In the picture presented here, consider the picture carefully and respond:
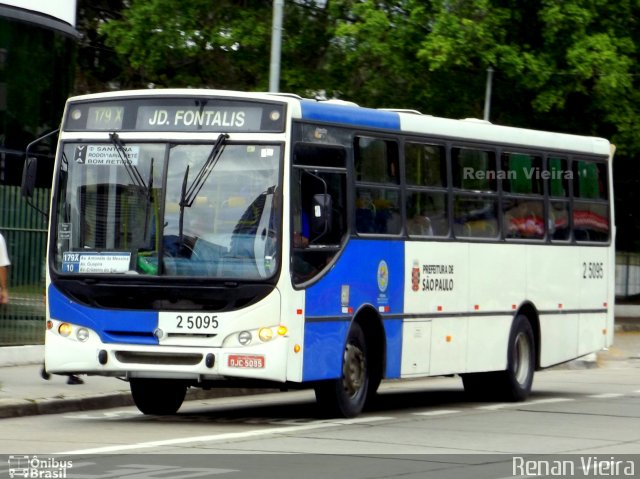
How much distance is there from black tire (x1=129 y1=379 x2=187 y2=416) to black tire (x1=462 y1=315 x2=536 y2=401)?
3921 mm

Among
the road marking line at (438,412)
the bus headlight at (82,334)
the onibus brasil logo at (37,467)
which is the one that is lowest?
the onibus brasil logo at (37,467)

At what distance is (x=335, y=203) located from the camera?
1430 cm

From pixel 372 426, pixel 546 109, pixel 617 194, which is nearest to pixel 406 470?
pixel 372 426

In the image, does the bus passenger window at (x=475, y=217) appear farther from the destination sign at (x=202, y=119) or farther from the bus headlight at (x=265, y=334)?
the bus headlight at (x=265, y=334)

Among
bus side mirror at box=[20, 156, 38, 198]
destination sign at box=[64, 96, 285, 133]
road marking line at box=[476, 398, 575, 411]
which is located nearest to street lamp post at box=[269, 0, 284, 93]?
road marking line at box=[476, 398, 575, 411]

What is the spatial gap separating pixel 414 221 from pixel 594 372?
973 cm

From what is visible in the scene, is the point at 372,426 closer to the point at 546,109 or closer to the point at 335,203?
the point at 335,203

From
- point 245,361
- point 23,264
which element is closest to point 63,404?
point 245,361

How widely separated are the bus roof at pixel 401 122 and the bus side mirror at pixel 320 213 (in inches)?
29.6

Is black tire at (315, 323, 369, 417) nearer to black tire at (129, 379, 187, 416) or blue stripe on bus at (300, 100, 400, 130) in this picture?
black tire at (129, 379, 187, 416)

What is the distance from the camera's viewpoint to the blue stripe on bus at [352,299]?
541 inches

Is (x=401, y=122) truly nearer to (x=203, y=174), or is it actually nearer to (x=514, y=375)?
(x=203, y=174)

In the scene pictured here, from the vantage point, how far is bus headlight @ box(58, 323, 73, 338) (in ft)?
45.7

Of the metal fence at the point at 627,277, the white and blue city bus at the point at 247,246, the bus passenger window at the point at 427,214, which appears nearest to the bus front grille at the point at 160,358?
the white and blue city bus at the point at 247,246
